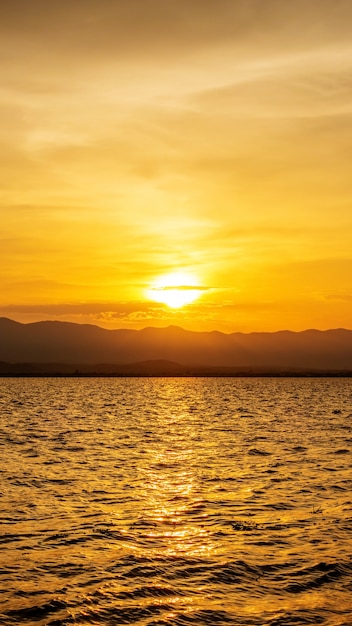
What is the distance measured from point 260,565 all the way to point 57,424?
60.6 metres

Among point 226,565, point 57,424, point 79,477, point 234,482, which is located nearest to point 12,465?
point 79,477

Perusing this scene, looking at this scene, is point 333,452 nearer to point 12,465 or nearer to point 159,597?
point 12,465

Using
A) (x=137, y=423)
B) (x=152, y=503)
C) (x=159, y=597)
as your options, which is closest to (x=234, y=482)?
(x=152, y=503)

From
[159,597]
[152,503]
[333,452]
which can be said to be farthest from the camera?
[333,452]

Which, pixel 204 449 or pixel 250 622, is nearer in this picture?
pixel 250 622

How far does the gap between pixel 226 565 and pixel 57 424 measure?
60.3 m

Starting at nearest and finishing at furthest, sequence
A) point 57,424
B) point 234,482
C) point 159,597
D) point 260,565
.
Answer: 1. point 159,597
2. point 260,565
3. point 234,482
4. point 57,424

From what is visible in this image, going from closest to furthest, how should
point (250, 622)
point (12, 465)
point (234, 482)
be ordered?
point (250, 622), point (234, 482), point (12, 465)

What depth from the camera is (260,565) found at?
846 inches

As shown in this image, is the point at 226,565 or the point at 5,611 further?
the point at 226,565

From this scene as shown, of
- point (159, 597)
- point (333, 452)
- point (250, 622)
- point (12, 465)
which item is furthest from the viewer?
point (333, 452)

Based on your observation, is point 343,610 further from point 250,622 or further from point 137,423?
point 137,423

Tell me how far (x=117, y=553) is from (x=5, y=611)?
5.84 meters

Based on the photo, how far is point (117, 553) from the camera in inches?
896
